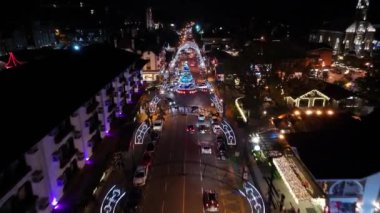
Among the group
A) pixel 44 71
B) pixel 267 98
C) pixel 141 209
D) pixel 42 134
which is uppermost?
pixel 44 71

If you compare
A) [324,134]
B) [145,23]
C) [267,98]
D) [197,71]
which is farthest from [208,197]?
[145,23]

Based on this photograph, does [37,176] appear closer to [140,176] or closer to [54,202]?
[54,202]

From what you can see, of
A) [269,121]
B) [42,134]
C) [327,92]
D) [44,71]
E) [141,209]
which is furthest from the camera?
[327,92]

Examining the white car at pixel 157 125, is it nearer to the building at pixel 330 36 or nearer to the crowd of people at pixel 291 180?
the crowd of people at pixel 291 180

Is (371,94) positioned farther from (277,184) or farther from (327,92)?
(277,184)

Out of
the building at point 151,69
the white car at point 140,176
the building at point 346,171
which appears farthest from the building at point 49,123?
the building at point 151,69

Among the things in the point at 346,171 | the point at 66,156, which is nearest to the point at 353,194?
the point at 346,171

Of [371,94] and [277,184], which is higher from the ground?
[371,94]
